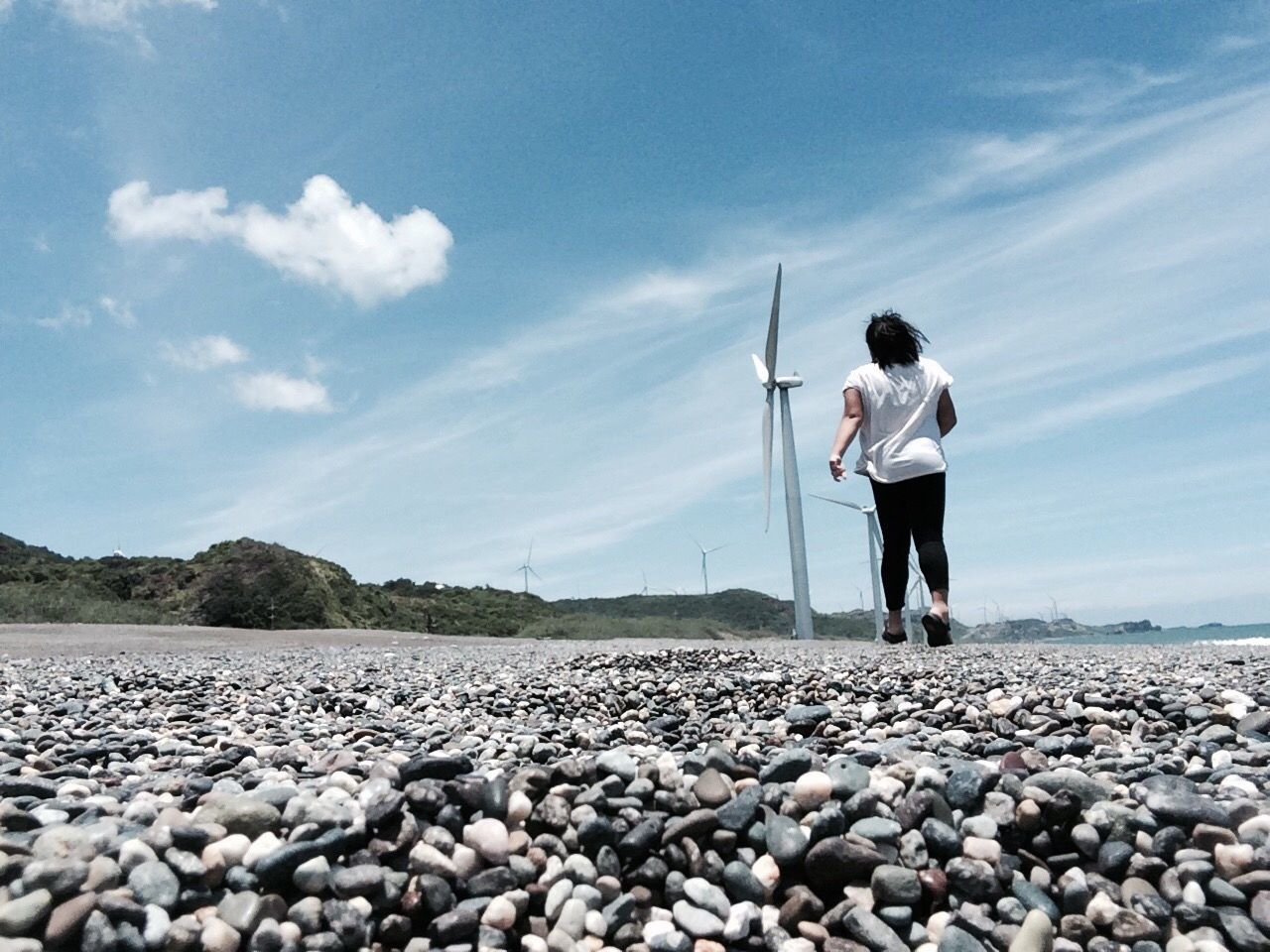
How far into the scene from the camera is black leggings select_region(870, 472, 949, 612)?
7762 millimetres

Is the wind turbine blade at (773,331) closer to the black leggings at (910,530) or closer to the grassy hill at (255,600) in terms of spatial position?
the grassy hill at (255,600)

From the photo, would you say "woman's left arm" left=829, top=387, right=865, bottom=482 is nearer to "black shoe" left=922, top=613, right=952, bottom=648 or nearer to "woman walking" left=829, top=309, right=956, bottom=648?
"woman walking" left=829, top=309, right=956, bottom=648

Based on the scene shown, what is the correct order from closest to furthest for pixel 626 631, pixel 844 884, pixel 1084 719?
1. pixel 844 884
2. pixel 1084 719
3. pixel 626 631

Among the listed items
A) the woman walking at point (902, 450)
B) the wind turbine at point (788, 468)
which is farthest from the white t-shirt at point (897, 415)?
the wind turbine at point (788, 468)

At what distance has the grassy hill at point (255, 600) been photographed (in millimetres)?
21453

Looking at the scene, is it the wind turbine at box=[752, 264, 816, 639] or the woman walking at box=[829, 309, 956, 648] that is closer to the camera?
the woman walking at box=[829, 309, 956, 648]

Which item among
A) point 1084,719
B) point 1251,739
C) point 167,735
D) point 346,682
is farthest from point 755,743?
point 346,682

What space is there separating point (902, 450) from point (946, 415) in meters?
0.75

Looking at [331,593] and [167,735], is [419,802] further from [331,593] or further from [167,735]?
[331,593]

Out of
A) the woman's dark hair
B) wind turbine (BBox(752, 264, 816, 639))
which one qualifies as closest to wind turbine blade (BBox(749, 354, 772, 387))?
wind turbine (BBox(752, 264, 816, 639))

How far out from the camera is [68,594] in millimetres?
26062

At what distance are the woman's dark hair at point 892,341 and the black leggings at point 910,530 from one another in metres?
1.07

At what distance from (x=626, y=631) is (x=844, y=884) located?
18235 millimetres

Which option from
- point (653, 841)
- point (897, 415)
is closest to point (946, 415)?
A: point (897, 415)
